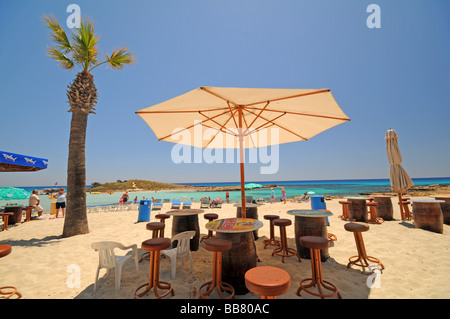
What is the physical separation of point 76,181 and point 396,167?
40.1ft

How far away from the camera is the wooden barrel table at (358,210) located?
7.52 metres

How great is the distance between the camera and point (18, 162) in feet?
20.5

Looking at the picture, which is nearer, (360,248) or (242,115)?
(360,248)

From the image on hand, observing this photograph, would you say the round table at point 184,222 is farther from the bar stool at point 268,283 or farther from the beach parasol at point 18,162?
the beach parasol at point 18,162

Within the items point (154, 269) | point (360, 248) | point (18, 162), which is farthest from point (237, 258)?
point (18, 162)

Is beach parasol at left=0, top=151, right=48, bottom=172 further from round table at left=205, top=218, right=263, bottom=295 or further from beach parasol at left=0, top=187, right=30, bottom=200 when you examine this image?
beach parasol at left=0, top=187, right=30, bottom=200

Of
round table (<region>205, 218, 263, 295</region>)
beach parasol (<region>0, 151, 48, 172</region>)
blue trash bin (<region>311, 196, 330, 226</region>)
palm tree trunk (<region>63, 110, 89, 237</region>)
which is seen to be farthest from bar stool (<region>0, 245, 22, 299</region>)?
blue trash bin (<region>311, 196, 330, 226</region>)

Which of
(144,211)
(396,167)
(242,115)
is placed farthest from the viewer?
(144,211)

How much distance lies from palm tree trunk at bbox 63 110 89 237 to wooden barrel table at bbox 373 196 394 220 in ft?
38.9

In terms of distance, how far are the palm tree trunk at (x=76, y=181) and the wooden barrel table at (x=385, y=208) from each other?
38.9 feet

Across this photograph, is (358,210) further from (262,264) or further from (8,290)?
(8,290)

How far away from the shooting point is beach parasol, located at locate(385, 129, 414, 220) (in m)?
6.93

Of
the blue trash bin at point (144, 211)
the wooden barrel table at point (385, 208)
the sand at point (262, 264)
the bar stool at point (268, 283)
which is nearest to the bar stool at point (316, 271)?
the sand at point (262, 264)
